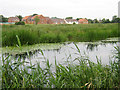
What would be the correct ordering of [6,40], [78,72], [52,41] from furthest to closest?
[52,41], [6,40], [78,72]

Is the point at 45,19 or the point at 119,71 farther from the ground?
the point at 45,19

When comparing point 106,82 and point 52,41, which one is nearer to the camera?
point 106,82

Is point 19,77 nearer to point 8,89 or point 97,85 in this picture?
point 8,89

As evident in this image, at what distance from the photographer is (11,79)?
7.38 ft

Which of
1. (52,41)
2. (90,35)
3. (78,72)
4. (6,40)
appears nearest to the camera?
(78,72)

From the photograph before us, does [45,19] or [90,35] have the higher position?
[45,19]

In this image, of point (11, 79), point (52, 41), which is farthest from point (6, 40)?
point (11, 79)

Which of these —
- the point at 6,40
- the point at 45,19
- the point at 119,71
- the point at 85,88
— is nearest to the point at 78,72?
the point at 85,88

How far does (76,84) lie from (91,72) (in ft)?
1.17

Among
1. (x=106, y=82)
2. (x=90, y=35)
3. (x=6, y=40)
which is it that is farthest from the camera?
(x=90, y=35)

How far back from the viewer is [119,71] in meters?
2.36

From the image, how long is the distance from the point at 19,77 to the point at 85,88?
0.88 meters

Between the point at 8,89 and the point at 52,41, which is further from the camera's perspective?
the point at 52,41

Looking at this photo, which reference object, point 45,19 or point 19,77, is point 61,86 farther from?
point 45,19
